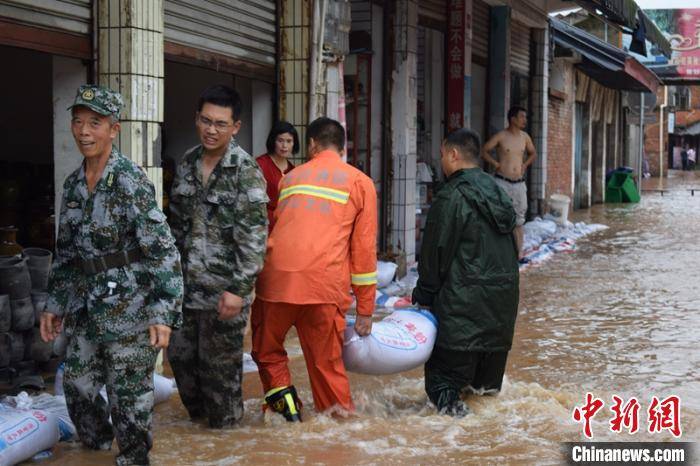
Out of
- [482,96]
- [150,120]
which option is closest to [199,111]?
[150,120]

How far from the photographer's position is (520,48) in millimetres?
17328

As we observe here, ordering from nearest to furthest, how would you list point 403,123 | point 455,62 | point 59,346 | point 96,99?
1. point 96,99
2. point 59,346
3. point 403,123
4. point 455,62

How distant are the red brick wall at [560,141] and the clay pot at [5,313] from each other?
14446 millimetres

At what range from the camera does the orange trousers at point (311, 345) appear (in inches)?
209

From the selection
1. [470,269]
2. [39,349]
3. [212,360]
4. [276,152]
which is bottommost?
[39,349]

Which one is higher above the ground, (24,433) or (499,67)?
(499,67)

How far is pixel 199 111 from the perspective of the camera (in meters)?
5.20

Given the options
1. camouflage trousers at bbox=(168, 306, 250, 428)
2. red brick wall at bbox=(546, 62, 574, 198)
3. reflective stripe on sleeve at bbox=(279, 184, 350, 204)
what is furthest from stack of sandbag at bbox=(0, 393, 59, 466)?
red brick wall at bbox=(546, 62, 574, 198)

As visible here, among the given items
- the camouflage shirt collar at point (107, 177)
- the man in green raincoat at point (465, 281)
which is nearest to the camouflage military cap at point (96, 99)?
the camouflage shirt collar at point (107, 177)

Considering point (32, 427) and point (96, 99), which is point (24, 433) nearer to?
point (32, 427)

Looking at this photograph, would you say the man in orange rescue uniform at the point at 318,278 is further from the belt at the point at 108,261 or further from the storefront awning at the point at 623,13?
the storefront awning at the point at 623,13

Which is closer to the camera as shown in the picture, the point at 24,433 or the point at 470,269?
the point at 24,433

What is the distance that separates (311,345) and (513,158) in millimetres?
7755

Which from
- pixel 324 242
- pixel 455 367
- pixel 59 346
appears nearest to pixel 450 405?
pixel 455 367
